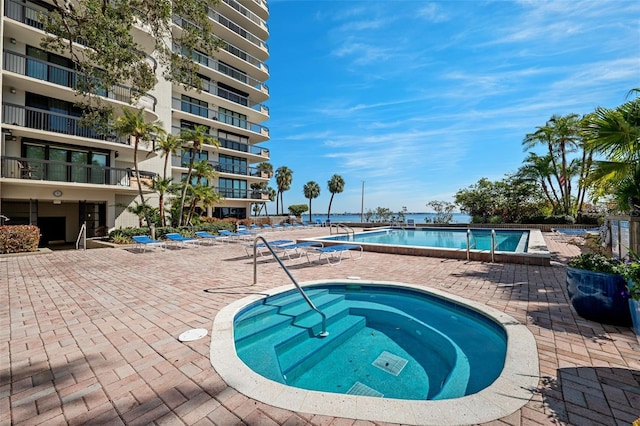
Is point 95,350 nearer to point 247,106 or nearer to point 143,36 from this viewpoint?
point 143,36

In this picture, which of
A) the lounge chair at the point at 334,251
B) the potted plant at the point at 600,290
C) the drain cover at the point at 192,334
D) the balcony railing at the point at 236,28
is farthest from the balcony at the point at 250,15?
the potted plant at the point at 600,290

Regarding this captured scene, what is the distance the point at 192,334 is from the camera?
376 centimetres

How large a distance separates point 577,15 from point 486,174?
21.9 metres

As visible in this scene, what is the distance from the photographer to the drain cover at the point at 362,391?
9.99ft

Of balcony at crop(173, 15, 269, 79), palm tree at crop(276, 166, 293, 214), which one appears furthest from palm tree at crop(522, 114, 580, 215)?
palm tree at crop(276, 166, 293, 214)

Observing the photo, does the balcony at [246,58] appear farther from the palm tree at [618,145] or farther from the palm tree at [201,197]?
the palm tree at [618,145]

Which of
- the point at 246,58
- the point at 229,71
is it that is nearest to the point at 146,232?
the point at 229,71

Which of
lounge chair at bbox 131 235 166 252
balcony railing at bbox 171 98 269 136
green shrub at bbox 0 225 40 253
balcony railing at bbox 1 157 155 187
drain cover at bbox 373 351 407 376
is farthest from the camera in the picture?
balcony railing at bbox 171 98 269 136

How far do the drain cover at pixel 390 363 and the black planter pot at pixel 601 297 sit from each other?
280 cm

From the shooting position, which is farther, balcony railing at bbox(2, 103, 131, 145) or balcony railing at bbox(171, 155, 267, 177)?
balcony railing at bbox(171, 155, 267, 177)

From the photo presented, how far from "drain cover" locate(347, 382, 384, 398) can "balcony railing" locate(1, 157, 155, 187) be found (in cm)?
1734

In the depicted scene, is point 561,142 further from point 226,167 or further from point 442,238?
point 226,167

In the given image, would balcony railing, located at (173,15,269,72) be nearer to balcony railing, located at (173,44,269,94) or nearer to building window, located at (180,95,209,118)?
balcony railing, located at (173,44,269,94)

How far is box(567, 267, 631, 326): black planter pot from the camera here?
12.3 feet
